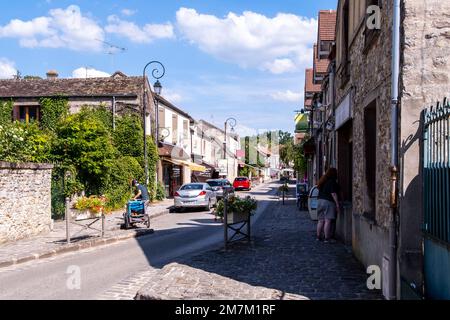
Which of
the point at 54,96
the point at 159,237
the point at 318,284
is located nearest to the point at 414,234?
the point at 318,284

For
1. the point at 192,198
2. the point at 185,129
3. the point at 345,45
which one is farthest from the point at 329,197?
the point at 185,129

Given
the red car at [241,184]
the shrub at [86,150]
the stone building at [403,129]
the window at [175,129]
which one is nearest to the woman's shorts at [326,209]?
the stone building at [403,129]

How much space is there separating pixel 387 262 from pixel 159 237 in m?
9.03

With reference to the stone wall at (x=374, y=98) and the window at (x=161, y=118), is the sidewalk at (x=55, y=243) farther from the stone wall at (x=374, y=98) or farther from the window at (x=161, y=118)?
the window at (x=161, y=118)

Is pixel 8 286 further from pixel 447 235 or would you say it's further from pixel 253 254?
pixel 447 235

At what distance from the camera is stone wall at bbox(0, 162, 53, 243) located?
12.2 meters

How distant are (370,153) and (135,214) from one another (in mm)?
9483

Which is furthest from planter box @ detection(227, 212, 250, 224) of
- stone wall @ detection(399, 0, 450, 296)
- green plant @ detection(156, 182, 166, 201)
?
green plant @ detection(156, 182, 166, 201)

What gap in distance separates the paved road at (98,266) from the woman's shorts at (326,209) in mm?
2878

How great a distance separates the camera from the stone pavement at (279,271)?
6625 mm

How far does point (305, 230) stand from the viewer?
13.9m

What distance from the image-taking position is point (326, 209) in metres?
10.9

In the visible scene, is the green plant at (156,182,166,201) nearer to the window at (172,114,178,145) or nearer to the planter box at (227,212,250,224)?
the window at (172,114,178,145)

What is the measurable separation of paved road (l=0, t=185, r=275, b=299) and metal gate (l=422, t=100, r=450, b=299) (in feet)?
14.8
